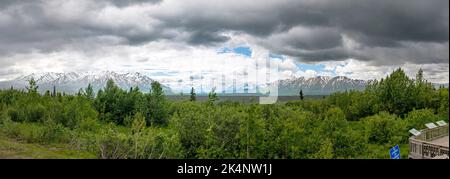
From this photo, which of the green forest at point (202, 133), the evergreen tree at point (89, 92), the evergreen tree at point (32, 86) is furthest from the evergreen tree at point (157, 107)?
the evergreen tree at point (32, 86)

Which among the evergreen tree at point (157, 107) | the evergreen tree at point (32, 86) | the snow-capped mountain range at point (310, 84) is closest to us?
the snow-capped mountain range at point (310, 84)

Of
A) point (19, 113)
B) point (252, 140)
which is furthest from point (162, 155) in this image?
point (19, 113)

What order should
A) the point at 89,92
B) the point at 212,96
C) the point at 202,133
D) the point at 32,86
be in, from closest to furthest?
the point at 202,133 < the point at 212,96 < the point at 32,86 < the point at 89,92

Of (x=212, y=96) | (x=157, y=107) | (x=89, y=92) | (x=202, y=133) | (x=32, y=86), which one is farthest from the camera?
(x=89, y=92)

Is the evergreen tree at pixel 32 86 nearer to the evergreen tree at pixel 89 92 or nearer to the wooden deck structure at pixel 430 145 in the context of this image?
the evergreen tree at pixel 89 92

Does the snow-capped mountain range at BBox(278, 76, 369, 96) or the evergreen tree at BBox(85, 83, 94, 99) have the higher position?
the snow-capped mountain range at BBox(278, 76, 369, 96)

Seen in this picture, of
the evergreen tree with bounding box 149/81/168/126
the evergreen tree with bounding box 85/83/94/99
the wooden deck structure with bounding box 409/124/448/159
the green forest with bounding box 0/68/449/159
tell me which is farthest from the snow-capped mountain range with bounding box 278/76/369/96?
the evergreen tree with bounding box 85/83/94/99

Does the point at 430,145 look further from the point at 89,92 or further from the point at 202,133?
the point at 89,92

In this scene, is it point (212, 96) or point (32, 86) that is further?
point (32, 86)

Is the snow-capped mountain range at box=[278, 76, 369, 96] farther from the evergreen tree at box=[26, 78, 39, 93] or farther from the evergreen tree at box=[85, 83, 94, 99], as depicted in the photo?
the evergreen tree at box=[85, 83, 94, 99]

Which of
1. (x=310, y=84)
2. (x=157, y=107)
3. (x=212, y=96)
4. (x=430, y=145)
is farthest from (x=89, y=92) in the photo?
(x=430, y=145)

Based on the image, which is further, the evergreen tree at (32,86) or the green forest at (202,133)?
the evergreen tree at (32,86)
